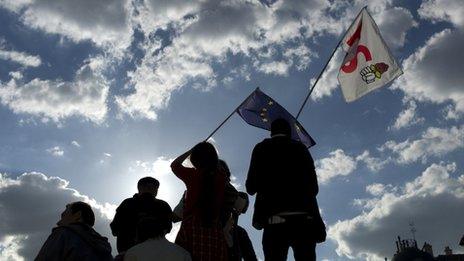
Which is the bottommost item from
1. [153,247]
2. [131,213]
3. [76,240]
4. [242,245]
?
[153,247]

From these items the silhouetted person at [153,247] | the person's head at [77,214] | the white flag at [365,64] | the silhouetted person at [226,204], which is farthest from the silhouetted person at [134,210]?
the white flag at [365,64]

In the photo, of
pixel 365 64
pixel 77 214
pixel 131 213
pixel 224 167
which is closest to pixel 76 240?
pixel 77 214

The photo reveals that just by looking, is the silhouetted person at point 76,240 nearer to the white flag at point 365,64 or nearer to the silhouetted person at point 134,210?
the silhouetted person at point 134,210

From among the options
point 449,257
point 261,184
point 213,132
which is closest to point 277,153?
point 261,184

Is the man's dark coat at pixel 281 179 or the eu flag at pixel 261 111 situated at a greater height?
the eu flag at pixel 261 111

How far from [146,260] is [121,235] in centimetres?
141

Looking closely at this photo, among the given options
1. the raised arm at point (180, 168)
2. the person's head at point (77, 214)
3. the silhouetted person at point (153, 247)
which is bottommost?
the silhouetted person at point (153, 247)

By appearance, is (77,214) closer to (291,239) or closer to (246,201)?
(246,201)

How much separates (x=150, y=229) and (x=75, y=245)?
3.54ft

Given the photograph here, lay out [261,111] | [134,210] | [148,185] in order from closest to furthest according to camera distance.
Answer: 1. [134,210]
2. [148,185]
3. [261,111]

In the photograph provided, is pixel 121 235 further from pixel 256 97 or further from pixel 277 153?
pixel 256 97

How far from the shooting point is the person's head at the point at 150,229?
16.4 ft

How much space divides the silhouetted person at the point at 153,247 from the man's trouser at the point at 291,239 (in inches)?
31.8

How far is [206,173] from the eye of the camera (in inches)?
218
